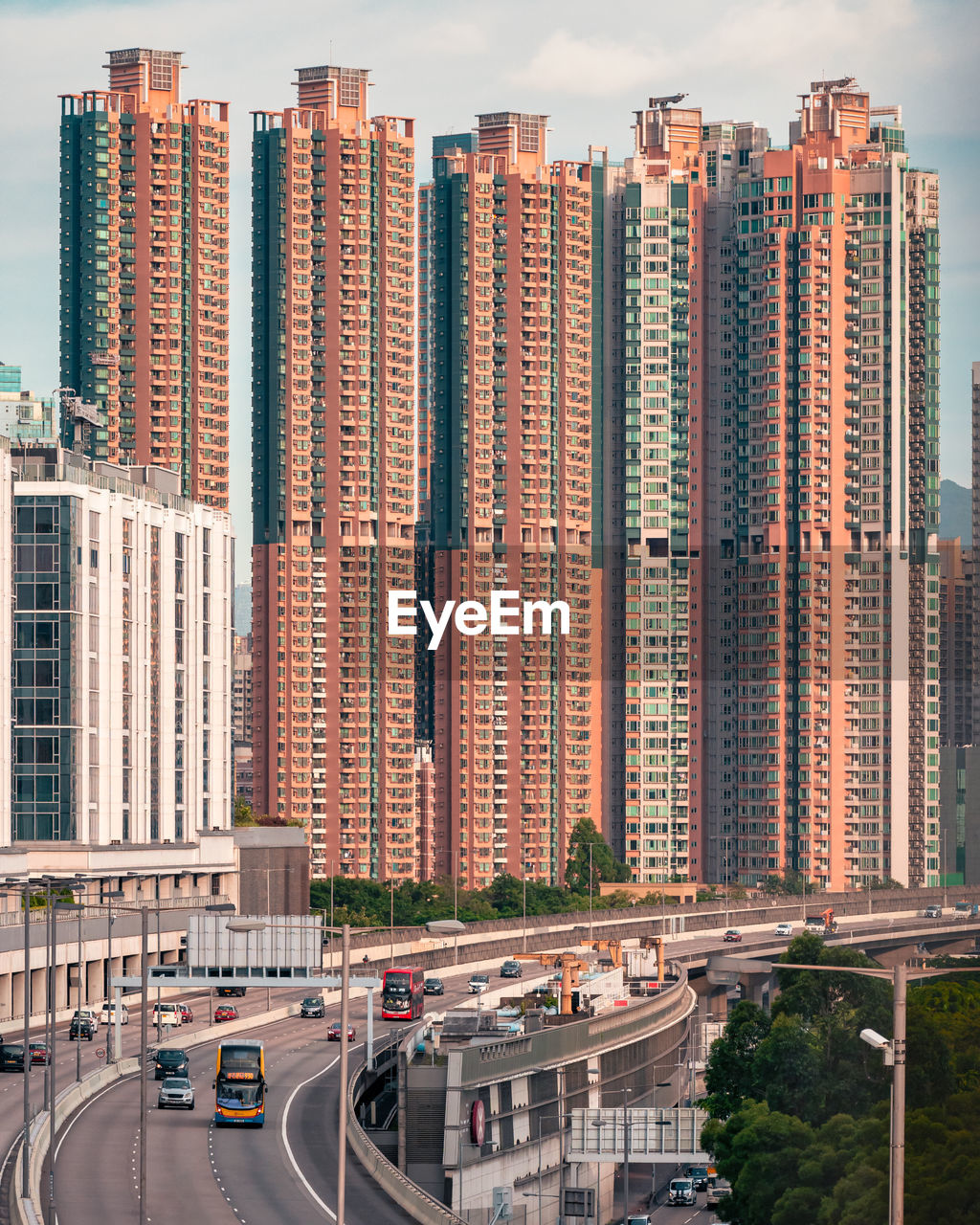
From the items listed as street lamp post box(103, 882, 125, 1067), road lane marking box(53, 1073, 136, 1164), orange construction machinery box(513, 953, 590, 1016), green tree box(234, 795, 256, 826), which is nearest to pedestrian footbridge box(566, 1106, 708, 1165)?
orange construction machinery box(513, 953, 590, 1016)

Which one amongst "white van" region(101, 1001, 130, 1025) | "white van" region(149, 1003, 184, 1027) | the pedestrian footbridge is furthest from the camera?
"white van" region(149, 1003, 184, 1027)

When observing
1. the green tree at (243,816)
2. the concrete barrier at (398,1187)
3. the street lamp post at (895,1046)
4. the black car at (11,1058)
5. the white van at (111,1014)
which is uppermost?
the street lamp post at (895,1046)

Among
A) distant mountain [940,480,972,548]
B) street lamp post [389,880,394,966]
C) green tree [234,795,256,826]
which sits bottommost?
street lamp post [389,880,394,966]

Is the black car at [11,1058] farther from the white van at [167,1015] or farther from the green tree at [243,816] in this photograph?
the green tree at [243,816]

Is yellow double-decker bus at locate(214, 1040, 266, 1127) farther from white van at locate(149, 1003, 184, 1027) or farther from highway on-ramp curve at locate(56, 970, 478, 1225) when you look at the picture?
white van at locate(149, 1003, 184, 1027)

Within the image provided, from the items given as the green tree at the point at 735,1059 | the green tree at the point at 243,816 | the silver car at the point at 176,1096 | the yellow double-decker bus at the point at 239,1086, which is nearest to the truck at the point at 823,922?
the green tree at the point at 243,816

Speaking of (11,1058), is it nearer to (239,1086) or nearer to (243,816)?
(239,1086)

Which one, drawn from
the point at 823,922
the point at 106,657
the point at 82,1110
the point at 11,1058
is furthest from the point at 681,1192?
the point at 823,922

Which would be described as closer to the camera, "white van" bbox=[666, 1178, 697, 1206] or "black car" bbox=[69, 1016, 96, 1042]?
"white van" bbox=[666, 1178, 697, 1206]
